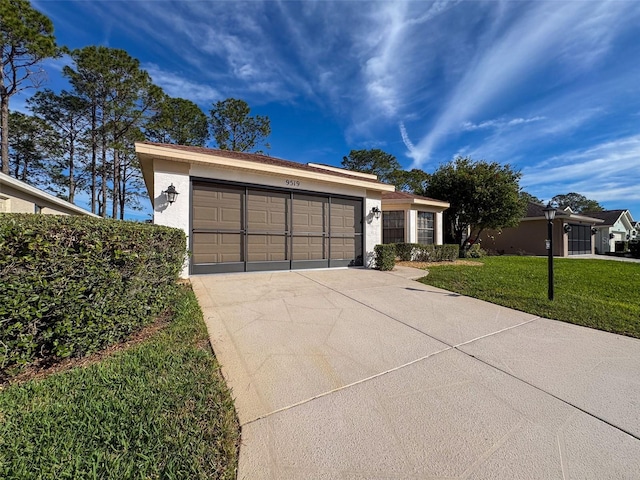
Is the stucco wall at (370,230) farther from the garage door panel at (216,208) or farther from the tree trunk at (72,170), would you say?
the tree trunk at (72,170)

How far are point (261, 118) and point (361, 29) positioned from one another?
16311 millimetres

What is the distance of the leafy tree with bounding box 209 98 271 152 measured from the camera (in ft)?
67.1

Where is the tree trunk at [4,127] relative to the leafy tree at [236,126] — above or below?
below

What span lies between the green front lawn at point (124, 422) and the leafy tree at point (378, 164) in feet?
87.0

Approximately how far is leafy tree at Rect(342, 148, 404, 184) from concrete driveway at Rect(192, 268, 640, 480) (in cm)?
2476

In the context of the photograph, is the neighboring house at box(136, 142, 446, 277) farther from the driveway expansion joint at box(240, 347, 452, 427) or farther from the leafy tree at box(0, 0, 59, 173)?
the leafy tree at box(0, 0, 59, 173)

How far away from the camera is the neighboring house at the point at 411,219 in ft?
37.3

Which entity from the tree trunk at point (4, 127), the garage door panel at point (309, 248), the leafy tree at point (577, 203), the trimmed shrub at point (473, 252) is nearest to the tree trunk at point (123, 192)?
the tree trunk at point (4, 127)

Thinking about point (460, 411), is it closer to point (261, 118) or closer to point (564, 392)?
point (564, 392)

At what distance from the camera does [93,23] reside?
6637 millimetres

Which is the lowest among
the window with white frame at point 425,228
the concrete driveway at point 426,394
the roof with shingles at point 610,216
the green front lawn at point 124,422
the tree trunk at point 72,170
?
the concrete driveway at point 426,394

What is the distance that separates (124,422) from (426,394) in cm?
217

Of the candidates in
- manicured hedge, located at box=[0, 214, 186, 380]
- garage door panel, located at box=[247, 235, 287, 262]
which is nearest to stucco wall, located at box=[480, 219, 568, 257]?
garage door panel, located at box=[247, 235, 287, 262]

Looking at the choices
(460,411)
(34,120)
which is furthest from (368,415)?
(34,120)
